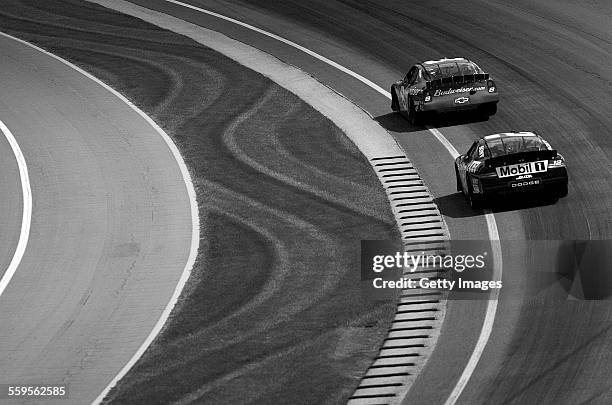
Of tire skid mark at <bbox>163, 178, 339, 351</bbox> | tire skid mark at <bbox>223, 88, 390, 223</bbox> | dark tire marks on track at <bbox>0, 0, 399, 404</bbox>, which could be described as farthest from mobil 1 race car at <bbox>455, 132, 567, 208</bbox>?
tire skid mark at <bbox>163, 178, 339, 351</bbox>

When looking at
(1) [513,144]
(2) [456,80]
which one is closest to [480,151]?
(1) [513,144]

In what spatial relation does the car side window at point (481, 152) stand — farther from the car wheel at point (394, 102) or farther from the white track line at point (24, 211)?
the white track line at point (24, 211)

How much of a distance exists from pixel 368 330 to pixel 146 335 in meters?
3.82

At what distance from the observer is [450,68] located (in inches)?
1352

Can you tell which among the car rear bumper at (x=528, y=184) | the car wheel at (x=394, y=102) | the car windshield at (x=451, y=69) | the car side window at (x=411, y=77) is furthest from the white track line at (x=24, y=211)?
the car windshield at (x=451, y=69)

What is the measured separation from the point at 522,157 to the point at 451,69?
7.85 m

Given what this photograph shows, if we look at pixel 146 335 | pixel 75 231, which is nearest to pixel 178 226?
pixel 75 231

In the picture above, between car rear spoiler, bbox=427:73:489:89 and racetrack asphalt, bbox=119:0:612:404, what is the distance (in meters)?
1.17

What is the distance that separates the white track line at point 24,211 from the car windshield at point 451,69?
1044 centimetres

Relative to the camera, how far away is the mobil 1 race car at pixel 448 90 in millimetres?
33312

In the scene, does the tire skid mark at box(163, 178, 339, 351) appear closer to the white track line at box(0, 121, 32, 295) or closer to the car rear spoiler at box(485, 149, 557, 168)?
the car rear spoiler at box(485, 149, 557, 168)

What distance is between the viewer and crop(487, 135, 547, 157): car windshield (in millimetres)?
27466

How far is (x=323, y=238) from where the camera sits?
88.8 feet

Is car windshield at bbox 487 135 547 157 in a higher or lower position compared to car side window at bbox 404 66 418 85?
lower
